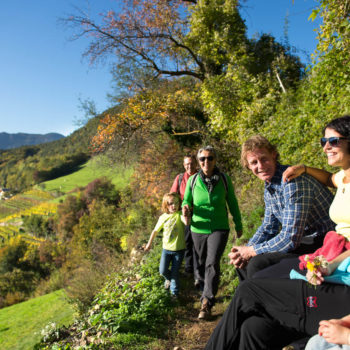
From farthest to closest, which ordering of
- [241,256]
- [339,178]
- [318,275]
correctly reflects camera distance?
[241,256], [339,178], [318,275]

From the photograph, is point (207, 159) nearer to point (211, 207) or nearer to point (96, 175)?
point (211, 207)

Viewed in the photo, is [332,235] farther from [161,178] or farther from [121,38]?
[121,38]

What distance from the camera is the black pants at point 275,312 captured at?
151 centimetres

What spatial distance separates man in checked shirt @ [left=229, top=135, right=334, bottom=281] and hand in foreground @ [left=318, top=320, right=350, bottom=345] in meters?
0.75

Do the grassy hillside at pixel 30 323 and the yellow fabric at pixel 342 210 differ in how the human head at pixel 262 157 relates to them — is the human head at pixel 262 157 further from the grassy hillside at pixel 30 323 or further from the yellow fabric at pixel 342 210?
the grassy hillside at pixel 30 323

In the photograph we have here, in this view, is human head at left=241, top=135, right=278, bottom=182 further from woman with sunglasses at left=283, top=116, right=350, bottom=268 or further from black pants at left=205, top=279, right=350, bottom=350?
black pants at left=205, top=279, right=350, bottom=350

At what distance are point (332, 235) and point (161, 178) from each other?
924 centimetres

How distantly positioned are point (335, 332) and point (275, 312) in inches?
17.2

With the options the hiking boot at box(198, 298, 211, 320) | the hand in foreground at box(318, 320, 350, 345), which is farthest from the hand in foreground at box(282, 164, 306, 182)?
the hiking boot at box(198, 298, 211, 320)

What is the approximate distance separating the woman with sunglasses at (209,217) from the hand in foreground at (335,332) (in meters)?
1.94

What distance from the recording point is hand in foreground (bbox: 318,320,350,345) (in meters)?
1.27

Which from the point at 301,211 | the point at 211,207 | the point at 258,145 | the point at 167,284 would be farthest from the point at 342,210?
the point at 167,284

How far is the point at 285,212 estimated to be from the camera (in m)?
2.07

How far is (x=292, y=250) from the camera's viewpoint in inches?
83.1
